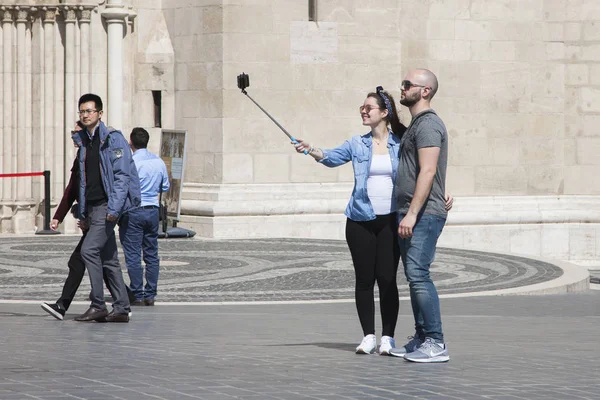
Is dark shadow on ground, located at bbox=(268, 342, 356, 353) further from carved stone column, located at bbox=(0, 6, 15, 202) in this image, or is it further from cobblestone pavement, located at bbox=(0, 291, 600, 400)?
carved stone column, located at bbox=(0, 6, 15, 202)

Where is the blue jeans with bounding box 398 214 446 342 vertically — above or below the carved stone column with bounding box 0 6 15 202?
below

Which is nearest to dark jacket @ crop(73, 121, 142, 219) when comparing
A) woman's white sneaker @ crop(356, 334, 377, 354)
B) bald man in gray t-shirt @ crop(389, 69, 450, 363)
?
woman's white sneaker @ crop(356, 334, 377, 354)

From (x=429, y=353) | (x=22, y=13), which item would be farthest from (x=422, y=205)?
(x=22, y=13)

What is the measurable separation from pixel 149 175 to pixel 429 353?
4759 mm

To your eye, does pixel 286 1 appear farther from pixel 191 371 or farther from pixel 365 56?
pixel 191 371

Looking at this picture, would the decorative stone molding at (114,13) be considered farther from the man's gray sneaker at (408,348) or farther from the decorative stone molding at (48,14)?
the man's gray sneaker at (408,348)

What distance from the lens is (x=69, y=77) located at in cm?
2119

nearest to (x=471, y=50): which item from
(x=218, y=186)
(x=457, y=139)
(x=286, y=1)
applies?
(x=457, y=139)

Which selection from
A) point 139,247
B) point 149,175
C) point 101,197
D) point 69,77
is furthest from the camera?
point 69,77

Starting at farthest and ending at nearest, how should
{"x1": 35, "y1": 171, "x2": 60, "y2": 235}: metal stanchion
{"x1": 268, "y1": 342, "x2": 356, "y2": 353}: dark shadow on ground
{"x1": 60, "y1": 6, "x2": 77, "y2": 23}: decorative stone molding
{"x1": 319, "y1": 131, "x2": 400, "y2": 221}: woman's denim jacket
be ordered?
{"x1": 60, "y1": 6, "x2": 77, "y2": 23}: decorative stone molding < {"x1": 35, "y1": 171, "x2": 60, "y2": 235}: metal stanchion < {"x1": 268, "y1": 342, "x2": 356, "y2": 353}: dark shadow on ground < {"x1": 319, "y1": 131, "x2": 400, "y2": 221}: woman's denim jacket

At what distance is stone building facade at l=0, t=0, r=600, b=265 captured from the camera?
2047 cm

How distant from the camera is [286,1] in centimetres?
2059

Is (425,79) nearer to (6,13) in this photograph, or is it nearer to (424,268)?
(424,268)

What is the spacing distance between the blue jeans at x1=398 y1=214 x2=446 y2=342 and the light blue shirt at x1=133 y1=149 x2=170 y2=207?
13.8ft
